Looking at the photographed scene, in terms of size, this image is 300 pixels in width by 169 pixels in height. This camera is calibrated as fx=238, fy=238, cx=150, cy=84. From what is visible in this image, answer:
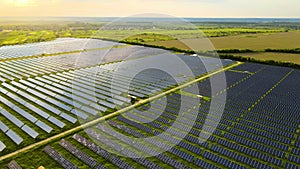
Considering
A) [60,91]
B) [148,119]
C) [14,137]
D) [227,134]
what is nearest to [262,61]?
[227,134]

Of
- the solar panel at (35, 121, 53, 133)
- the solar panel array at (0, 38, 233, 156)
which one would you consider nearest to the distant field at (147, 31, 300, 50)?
the solar panel array at (0, 38, 233, 156)

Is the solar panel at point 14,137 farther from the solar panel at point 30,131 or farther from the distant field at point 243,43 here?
the distant field at point 243,43

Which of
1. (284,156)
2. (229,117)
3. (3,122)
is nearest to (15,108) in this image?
(3,122)

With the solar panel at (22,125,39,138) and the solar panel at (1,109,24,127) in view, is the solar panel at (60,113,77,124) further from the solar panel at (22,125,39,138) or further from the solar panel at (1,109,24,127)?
the solar panel at (1,109,24,127)

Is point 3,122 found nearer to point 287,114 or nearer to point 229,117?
point 229,117

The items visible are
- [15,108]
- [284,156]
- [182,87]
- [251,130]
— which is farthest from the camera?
[182,87]

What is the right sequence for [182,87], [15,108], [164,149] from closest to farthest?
[164,149] → [15,108] → [182,87]

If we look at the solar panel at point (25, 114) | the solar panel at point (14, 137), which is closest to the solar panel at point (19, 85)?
the solar panel at point (25, 114)
